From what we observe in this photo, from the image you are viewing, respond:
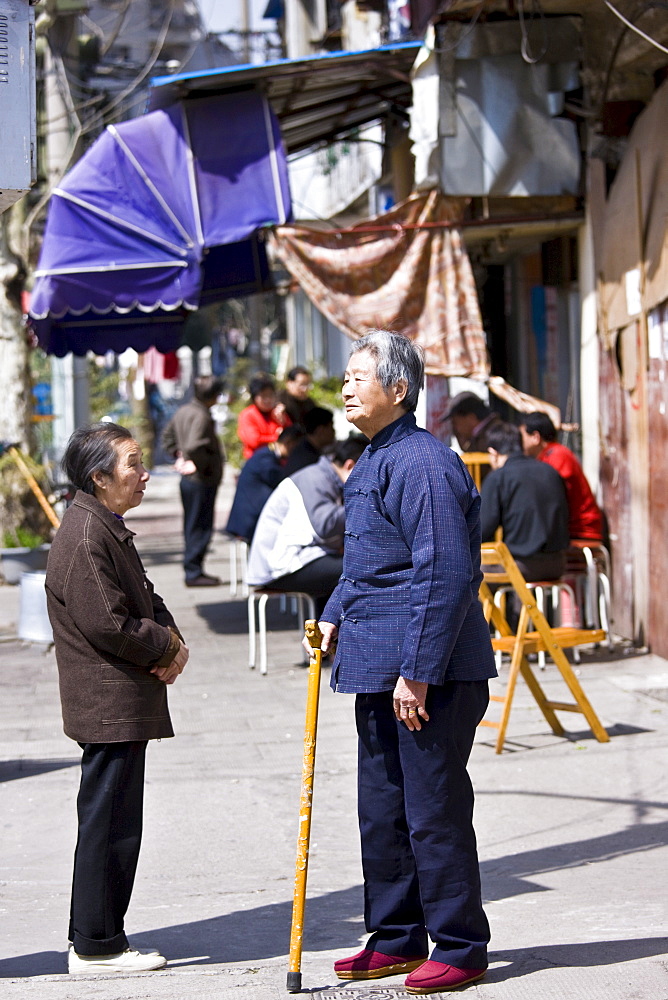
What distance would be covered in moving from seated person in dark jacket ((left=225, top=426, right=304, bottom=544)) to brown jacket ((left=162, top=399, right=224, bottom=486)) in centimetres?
205

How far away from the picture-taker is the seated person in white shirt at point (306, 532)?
27.1 feet

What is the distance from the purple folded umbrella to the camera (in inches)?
367

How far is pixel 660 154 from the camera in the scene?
8.03 metres

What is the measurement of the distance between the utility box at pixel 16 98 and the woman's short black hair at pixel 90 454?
803 millimetres

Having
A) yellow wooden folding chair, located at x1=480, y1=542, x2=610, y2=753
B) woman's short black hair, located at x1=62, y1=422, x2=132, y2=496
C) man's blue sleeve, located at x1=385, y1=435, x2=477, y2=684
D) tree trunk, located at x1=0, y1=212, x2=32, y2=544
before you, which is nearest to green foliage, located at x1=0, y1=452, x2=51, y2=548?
tree trunk, located at x1=0, y1=212, x2=32, y2=544

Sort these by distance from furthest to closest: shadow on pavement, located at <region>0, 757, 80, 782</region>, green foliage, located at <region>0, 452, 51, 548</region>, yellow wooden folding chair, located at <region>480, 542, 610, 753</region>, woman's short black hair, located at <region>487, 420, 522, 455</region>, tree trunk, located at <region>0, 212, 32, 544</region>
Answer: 1. tree trunk, located at <region>0, 212, 32, 544</region>
2. green foliage, located at <region>0, 452, 51, 548</region>
3. woman's short black hair, located at <region>487, 420, 522, 455</region>
4. yellow wooden folding chair, located at <region>480, 542, 610, 753</region>
5. shadow on pavement, located at <region>0, 757, 80, 782</region>

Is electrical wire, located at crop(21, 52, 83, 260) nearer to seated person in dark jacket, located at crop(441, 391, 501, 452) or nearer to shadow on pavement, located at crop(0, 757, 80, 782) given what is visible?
seated person in dark jacket, located at crop(441, 391, 501, 452)

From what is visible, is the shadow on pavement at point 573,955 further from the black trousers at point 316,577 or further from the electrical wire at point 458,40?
the electrical wire at point 458,40

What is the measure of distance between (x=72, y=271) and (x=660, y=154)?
402 centimetres

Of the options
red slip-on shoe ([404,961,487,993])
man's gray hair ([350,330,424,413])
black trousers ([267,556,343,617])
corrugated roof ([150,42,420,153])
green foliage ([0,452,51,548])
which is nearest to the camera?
red slip-on shoe ([404,961,487,993])

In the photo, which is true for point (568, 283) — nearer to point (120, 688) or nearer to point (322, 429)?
point (322, 429)

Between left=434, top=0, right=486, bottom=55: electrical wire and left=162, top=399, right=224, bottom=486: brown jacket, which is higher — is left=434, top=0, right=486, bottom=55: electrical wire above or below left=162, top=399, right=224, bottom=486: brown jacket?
above

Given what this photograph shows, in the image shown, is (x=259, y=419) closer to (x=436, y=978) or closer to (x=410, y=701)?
(x=410, y=701)

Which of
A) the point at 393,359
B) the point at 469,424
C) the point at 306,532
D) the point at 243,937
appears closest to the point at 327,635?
the point at 393,359
